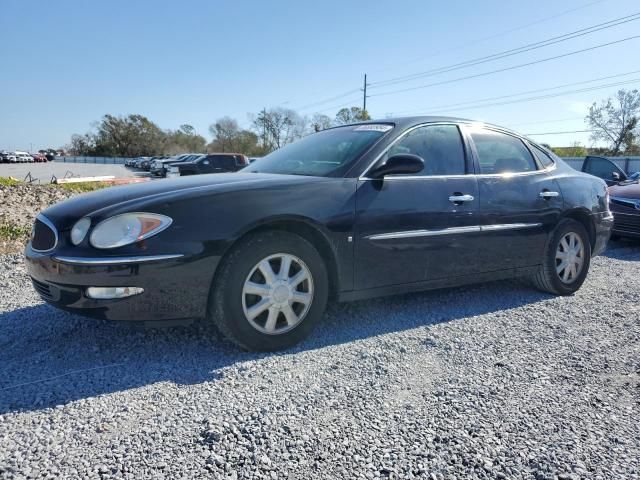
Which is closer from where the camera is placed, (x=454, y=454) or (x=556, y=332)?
(x=454, y=454)

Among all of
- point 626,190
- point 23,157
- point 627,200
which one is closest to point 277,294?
point 627,200

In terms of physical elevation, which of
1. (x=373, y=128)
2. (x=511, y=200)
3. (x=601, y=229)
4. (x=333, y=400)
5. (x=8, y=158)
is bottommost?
(x=333, y=400)

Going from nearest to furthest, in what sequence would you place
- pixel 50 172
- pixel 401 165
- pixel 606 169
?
pixel 401 165, pixel 606 169, pixel 50 172

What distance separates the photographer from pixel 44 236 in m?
2.87

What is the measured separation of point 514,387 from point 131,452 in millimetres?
1950

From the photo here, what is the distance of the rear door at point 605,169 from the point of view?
837 centimetres

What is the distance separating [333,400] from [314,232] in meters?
1.12

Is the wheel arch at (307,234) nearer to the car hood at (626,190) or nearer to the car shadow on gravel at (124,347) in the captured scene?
the car shadow on gravel at (124,347)

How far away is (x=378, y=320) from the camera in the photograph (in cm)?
366

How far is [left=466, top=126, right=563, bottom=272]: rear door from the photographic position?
3.90 meters

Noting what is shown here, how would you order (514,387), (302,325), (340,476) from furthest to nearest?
(302,325)
(514,387)
(340,476)

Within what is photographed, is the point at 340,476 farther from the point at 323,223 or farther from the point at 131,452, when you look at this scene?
the point at 323,223

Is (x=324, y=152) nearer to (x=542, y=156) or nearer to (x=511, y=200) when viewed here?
(x=511, y=200)

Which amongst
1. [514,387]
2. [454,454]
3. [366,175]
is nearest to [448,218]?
[366,175]
